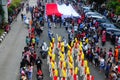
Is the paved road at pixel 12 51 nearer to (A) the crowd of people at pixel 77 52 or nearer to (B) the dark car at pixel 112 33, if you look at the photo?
(A) the crowd of people at pixel 77 52

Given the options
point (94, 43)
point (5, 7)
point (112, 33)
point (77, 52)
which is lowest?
point (112, 33)

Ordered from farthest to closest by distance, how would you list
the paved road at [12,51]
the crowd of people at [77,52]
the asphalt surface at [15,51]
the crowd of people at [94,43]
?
the paved road at [12,51]
the asphalt surface at [15,51]
the crowd of people at [94,43]
the crowd of people at [77,52]

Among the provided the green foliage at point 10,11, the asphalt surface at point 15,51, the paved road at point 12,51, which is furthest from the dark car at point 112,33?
the green foliage at point 10,11

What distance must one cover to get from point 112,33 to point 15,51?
10.2 metres

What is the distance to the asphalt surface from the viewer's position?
29.2 meters

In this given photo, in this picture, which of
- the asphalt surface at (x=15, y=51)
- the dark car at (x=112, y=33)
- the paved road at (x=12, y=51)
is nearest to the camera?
the asphalt surface at (x=15, y=51)

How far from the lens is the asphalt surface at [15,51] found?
29234 millimetres

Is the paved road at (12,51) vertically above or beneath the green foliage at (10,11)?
beneath

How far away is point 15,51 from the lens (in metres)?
35.8

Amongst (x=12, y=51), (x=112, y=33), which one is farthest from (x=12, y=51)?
(x=112, y=33)

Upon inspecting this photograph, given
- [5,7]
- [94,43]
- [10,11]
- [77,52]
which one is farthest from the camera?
[10,11]

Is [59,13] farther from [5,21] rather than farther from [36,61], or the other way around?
[36,61]

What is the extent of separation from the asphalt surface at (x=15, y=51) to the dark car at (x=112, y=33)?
0.61m

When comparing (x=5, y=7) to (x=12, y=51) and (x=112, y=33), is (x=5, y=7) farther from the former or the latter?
(x=112, y=33)
